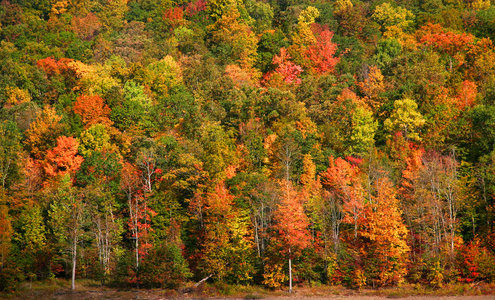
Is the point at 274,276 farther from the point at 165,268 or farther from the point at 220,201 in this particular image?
the point at 165,268

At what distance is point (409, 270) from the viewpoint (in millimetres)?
62469

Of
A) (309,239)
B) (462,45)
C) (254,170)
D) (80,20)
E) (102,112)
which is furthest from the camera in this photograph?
(80,20)

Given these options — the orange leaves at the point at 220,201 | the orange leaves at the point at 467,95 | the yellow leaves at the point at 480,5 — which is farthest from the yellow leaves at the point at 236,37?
the yellow leaves at the point at 480,5

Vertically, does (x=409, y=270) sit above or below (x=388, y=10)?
below

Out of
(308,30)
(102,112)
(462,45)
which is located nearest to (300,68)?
(308,30)

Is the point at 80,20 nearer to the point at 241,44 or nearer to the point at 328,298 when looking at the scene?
the point at 241,44

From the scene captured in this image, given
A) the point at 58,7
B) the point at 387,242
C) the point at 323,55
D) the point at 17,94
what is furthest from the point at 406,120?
the point at 58,7

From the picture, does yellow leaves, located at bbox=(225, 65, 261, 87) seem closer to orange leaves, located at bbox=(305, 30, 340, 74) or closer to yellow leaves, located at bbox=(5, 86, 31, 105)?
orange leaves, located at bbox=(305, 30, 340, 74)

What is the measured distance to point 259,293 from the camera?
6181 centimetres

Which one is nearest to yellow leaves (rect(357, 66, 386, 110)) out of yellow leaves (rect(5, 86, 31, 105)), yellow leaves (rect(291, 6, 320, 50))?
yellow leaves (rect(291, 6, 320, 50))

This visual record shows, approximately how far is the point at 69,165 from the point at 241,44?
42451mm

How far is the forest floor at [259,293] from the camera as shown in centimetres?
5847

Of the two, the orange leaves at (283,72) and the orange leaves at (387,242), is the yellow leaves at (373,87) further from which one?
the orange leaves at (387,242)

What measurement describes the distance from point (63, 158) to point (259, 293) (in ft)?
104
